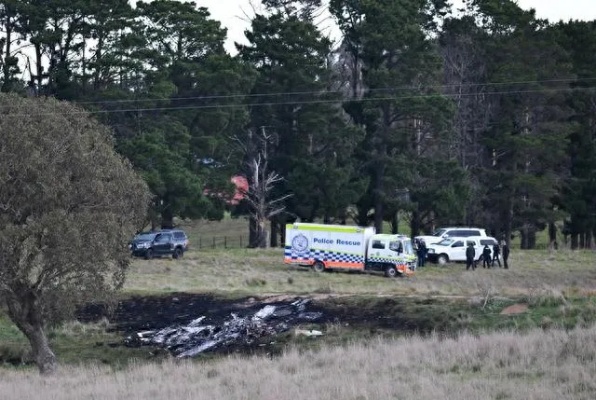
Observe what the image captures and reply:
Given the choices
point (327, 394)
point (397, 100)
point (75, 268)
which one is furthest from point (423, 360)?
point (397, 100)

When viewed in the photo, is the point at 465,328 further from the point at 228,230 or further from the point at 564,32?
the point at 228,230

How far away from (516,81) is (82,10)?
27630mm

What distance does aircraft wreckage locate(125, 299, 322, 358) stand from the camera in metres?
34.1

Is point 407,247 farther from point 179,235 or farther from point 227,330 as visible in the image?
point 227,330

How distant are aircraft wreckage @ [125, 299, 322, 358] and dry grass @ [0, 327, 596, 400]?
19.4 ft

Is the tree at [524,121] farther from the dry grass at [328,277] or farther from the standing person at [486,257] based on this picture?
the standing person at [486,257]

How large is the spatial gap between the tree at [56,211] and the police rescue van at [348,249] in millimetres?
21762

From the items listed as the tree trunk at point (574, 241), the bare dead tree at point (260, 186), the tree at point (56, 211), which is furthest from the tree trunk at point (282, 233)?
the tree at point (56, 211)

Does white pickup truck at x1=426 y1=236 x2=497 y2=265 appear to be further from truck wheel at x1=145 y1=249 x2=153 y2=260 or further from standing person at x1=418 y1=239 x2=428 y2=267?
truck wheel at x1=145 y1=249 x2=153 y2=260

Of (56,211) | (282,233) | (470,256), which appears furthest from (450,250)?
(56,211)

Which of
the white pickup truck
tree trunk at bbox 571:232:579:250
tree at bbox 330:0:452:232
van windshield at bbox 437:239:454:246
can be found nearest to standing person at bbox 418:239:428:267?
the white pickup truck

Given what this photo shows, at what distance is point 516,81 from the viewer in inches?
2712

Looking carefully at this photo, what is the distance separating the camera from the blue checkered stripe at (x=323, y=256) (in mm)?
51844

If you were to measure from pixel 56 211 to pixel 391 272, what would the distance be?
25.8 metres
